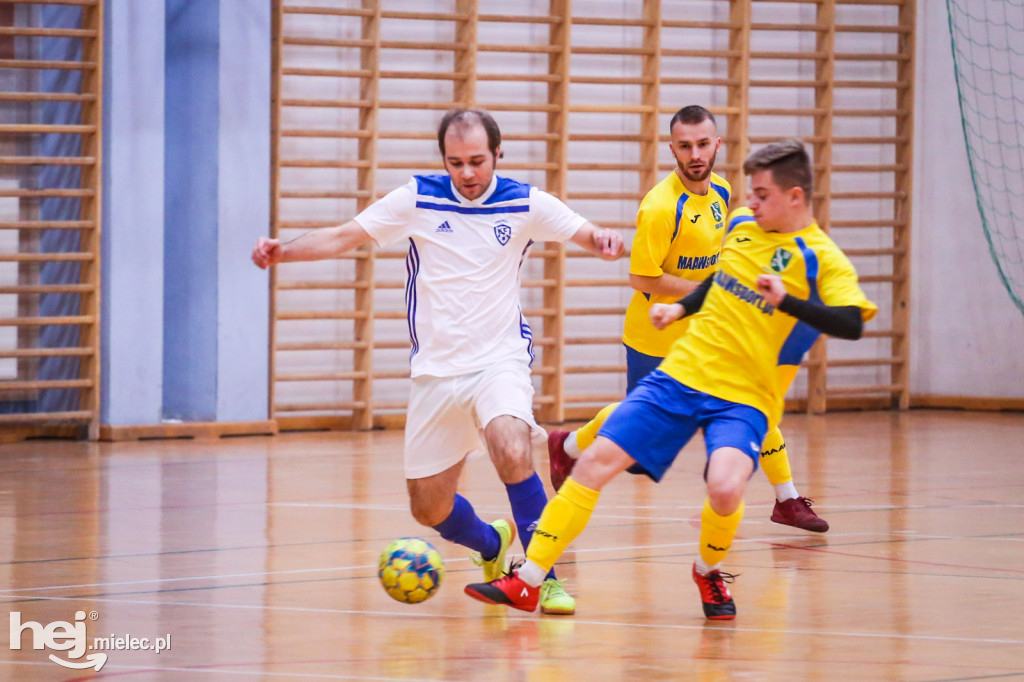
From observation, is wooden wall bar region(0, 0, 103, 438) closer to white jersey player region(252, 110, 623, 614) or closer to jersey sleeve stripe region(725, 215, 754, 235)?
white jersey player region(252, 110, 623, 614)

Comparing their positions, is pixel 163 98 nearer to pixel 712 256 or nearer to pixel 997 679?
pixel 712 256

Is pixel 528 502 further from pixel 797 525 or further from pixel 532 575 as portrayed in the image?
pixel 797 525

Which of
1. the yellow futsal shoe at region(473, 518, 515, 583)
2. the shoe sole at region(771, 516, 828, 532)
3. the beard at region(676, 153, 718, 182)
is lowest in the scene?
the shoe sole at region(771, 516, 828, 532)

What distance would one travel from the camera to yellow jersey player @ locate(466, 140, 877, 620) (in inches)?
149

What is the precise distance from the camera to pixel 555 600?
12.9ft

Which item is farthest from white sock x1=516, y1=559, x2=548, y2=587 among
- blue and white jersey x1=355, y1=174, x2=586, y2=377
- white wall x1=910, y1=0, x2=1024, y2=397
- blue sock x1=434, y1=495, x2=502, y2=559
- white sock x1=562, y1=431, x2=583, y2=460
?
white wall x1=910, y1=0, x2=1024, y2=397

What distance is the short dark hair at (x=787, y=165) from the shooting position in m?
3.86

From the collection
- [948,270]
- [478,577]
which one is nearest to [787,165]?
[478,577]

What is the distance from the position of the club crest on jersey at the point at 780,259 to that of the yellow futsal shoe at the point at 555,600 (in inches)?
45.0

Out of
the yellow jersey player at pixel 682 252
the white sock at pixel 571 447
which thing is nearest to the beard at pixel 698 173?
the yellow jersey player at pixel 682 252

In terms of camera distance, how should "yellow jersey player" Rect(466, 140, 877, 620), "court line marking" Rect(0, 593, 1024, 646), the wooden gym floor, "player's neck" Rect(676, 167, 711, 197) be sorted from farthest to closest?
1. "player's neck" Rect(676, 167, 711, 197)
2. "yellow jersey player" Rect(466, 140, 877, 620)
3. "court line marking" Rect(0, 593, 1024, 646)
4. the wooden gym floor

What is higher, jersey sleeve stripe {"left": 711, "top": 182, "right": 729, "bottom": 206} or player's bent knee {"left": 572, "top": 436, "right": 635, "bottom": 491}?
jersey sleeve stripe {"left": 711, "top": 182, "right": 729, "bottom": 206}

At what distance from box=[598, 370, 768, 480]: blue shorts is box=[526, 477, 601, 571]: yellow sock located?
18 centimetres

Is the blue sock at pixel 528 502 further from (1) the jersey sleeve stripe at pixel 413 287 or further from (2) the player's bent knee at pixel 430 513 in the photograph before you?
(1) the jersey sleeve stripe at pixel 413 287
